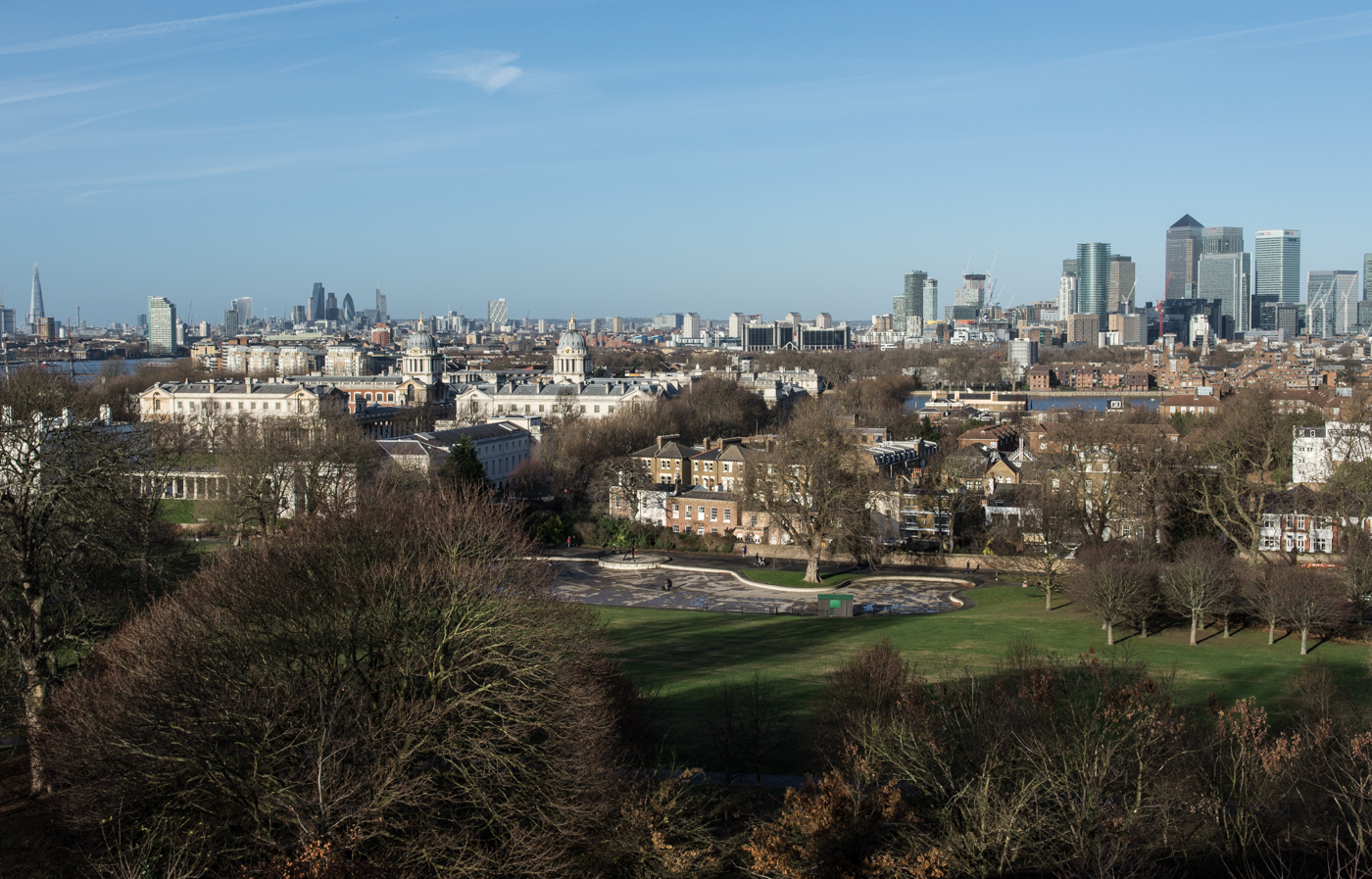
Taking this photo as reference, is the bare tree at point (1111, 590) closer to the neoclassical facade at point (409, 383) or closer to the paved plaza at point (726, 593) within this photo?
the paved plaza at point (726, 593)

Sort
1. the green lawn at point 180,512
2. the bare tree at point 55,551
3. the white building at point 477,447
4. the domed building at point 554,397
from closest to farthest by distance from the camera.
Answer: the bare tree at point 55,551 → the green lawn at point 180,512 → the white building at point 477,447 → the domed building at point 554,397

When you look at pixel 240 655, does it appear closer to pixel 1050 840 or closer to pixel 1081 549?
pixel 1050 840

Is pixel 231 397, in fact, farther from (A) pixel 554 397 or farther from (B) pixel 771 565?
(B) pixel 771 565

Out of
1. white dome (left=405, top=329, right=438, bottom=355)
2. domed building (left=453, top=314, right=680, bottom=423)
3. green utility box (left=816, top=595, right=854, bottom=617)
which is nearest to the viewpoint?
green utility box (left=816, top=595, right=854, bottom=617)

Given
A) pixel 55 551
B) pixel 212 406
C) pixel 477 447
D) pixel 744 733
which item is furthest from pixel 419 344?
pixel 744 733

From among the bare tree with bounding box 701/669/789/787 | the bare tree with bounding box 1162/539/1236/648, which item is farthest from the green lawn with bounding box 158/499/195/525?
the bare tree with bounding box 1162/539/1236/648

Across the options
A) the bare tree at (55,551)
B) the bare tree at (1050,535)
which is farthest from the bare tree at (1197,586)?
the bare tree at (55,551)

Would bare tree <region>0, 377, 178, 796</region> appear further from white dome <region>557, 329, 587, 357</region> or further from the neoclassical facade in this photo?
white dome <region>557, 329, 587, 357</region>
